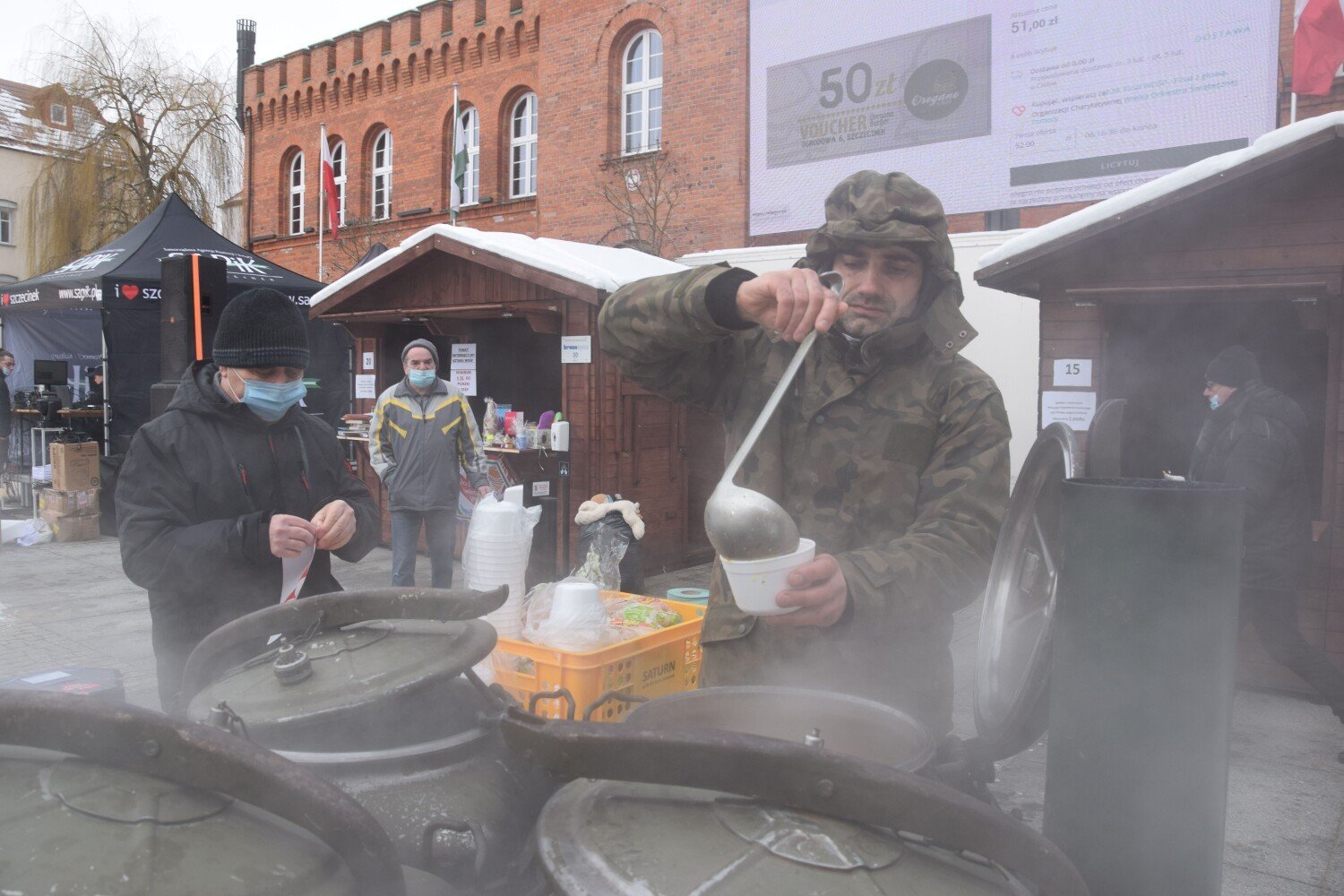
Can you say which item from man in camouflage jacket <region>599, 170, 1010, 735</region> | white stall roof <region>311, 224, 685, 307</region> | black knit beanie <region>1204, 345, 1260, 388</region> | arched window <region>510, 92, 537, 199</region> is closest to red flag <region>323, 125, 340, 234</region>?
arched window <region>510, 92, 537, 199</region>

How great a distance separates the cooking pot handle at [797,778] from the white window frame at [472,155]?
18.7 metres

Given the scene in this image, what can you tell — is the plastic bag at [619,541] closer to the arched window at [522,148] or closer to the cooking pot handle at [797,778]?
the cooking pot handle at [797,778]

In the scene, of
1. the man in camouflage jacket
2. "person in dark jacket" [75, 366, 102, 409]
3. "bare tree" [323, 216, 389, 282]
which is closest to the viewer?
the man in camouflage jacket

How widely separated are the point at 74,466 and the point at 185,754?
11.5 meters

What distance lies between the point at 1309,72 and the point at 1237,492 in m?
10.2

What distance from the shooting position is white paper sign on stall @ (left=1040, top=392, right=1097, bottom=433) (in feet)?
21.5

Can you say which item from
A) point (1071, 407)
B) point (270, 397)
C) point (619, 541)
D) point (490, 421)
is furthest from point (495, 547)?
point (490, 421)

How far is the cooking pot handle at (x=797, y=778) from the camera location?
98 centimetres

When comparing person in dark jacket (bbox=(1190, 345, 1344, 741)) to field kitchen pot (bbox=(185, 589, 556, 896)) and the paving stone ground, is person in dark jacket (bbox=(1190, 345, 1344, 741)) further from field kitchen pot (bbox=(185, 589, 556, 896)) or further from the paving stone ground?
field kitchen pot (bbox=(185, 589, 556, 896))

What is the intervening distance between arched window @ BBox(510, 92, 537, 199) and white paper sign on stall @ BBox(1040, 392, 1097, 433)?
13.3m

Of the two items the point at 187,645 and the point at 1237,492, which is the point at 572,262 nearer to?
the point at 187,645

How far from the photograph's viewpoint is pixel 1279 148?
204 inches

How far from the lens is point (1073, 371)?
662 centimetres

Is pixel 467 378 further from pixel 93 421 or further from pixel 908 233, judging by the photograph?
pixel 908 233
